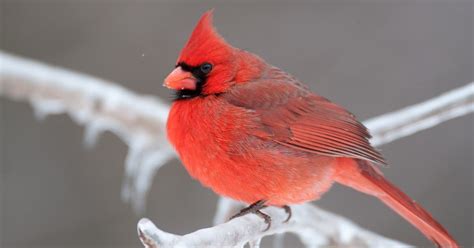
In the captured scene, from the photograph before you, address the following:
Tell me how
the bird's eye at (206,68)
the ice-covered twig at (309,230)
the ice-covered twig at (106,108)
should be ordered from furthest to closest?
the ice-covered twig at (106,108)
the bird's eye at (206,68)
the ice-covered twig at (309,230)

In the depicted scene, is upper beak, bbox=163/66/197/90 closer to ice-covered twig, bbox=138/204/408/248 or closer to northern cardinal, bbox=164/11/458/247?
northern cardinal, bbox=164/11/458/247

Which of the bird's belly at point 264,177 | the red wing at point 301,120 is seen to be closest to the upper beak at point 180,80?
the red wing at point 301,120

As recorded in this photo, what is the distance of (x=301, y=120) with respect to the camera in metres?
3.02

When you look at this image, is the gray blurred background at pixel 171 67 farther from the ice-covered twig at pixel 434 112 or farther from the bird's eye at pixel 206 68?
the bird's eye at pixel 206 68

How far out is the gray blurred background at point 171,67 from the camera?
5.36 m

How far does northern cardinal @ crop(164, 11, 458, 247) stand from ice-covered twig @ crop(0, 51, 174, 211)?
0.68 m

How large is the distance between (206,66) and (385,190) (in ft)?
2.74

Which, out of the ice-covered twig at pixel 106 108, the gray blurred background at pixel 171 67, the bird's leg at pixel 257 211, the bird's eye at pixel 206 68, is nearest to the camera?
the bird's leg at pixel 257 211

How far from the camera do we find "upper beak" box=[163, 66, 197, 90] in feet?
9.26

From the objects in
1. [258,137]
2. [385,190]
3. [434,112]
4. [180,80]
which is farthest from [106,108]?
[434,112]

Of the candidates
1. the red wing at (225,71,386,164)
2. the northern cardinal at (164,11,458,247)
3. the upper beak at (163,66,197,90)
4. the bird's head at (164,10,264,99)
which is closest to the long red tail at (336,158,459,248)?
the northern cardinal at (164,11,458,247)

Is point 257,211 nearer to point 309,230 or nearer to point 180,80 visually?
point 309,230

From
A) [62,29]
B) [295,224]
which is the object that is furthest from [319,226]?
[62,29]

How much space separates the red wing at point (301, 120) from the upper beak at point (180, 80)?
143 mm
